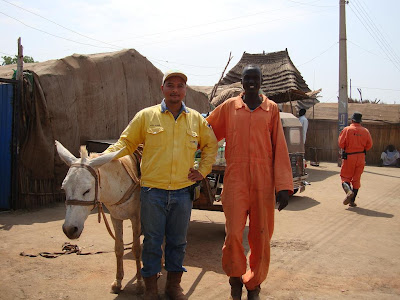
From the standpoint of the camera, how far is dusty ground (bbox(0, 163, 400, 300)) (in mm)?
3963

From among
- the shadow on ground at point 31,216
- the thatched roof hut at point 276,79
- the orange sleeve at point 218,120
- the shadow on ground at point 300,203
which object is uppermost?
the thatched roof hut at point 276,79

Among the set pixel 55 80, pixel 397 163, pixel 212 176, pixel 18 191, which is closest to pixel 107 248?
pixel 212 176

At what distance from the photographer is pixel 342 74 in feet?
49.8

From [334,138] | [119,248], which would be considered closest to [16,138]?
[119,248]

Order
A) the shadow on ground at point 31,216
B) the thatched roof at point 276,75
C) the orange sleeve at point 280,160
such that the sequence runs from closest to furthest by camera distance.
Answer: the orange sleeve at point 280,160 → the shadow on ground at point 31,216 → the thatched roof at point 276,75

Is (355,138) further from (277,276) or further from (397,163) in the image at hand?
(397,163)

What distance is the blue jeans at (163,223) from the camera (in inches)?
131

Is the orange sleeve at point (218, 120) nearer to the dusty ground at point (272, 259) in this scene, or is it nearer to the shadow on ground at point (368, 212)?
the dusty ground at point (272, 259)

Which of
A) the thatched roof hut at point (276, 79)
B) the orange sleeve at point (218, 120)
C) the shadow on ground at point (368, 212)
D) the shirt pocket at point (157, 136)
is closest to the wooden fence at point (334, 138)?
the thatched roof hut at point (276, 79)

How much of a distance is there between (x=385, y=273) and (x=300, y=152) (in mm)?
4719

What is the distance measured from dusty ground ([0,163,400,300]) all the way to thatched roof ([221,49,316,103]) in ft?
25.5

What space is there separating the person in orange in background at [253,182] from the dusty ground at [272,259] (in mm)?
543

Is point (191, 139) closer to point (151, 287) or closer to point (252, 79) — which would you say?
point (252, 79)

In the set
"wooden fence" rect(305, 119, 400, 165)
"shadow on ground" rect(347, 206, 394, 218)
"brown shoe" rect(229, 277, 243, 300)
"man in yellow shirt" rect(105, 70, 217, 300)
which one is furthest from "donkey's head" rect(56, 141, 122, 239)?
"wooden fence" rect(305, 119, 400, 165)
